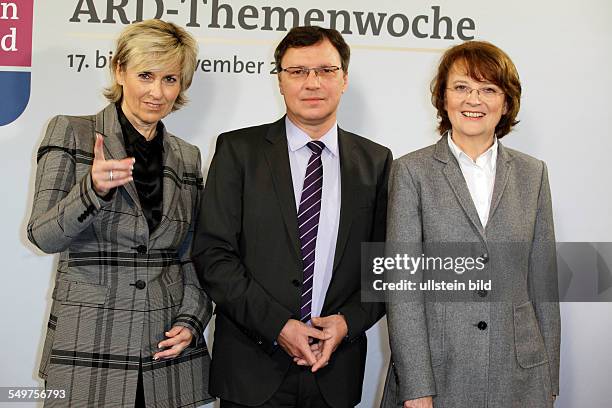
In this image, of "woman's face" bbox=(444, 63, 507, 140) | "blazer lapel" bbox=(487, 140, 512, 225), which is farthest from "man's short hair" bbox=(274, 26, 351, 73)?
"blazer lapel" bbox=(487, 140, 512, 225)

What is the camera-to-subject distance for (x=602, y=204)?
11.3 feet

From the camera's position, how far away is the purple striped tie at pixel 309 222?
2.48 meters

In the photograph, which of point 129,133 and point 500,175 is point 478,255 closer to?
point 500,175

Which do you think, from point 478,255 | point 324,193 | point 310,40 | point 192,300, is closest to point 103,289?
point 192,300

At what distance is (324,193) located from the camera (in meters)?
2.57

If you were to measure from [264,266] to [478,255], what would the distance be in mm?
699

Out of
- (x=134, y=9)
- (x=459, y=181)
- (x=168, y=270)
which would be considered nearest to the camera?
(x=459, y=181)

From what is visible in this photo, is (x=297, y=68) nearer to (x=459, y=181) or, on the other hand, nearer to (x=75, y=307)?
(x=459, y=181)

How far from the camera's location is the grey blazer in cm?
229

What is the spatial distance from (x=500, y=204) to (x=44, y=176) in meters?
1.48

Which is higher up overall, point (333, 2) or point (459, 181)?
point (333, 2)

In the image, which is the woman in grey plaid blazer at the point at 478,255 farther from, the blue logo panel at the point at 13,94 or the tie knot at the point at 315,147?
the blue logo panel at the point at 13,94

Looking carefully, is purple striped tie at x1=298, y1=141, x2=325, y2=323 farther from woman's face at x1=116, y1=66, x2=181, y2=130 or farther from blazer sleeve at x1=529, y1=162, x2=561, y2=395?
blazer sleeve at x1=529, y1=162, x2=561, y2=395

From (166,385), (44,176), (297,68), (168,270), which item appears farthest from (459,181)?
(44,176)
